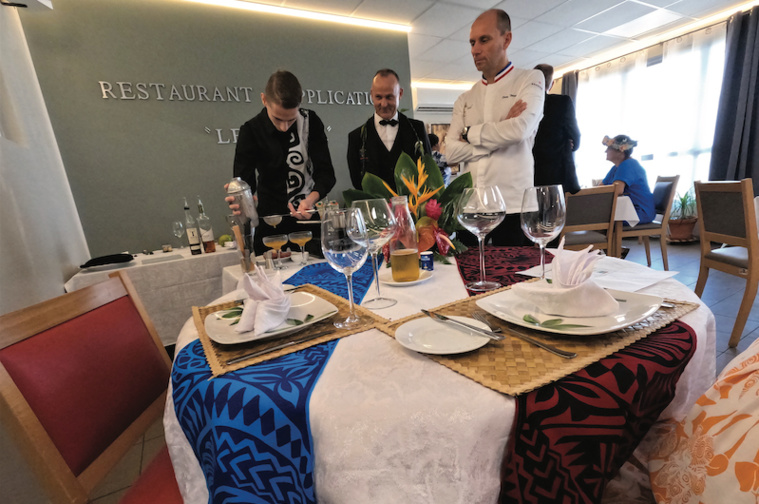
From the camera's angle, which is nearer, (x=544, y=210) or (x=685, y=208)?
(x=544, y=210)

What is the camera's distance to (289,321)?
633 millimetres

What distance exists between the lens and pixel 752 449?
1.39 feet

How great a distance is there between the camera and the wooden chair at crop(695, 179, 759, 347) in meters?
1.77

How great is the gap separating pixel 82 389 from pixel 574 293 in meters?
0.94

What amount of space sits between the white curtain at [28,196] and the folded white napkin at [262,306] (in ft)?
4.29

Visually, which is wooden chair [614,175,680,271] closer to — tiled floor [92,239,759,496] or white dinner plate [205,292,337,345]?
tiled floor [92,239,759,496]

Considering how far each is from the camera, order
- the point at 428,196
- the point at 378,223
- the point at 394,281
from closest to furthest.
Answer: the point at 378,223 → the point at 394,281 → the point at 428,196

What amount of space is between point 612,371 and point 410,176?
32.4 inches

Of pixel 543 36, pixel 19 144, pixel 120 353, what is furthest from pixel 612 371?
pixel 543 36

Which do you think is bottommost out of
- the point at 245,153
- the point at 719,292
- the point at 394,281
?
the point at 719,292

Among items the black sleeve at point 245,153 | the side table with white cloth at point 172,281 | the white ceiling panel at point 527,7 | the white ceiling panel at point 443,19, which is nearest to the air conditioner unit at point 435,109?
the white ceiling panel at point 443,19

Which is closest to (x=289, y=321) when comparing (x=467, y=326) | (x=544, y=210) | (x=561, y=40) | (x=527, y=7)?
(x=467, y=326)

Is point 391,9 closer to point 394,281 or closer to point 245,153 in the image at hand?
point 245,153

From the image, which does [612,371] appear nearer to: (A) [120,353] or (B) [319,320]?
(B) [319,320]
